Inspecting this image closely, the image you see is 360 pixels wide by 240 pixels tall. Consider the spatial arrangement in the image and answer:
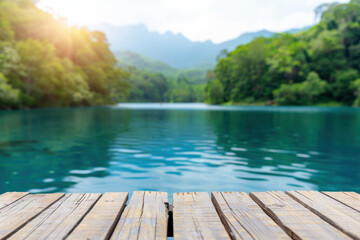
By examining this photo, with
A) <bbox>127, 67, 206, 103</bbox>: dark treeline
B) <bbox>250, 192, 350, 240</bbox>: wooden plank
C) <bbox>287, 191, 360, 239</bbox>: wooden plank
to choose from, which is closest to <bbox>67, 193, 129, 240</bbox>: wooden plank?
<bbox>250, 192, 350, 240</bbox>: wooden plank

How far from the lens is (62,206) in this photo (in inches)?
107

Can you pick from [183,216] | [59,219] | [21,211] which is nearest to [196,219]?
[183,216]

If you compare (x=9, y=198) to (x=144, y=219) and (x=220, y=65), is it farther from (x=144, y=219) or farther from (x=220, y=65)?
(x=220, y=65)

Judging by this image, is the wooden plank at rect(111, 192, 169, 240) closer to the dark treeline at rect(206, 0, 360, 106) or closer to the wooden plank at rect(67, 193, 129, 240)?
the wooden plank at rect(67, 193, 129, 240)

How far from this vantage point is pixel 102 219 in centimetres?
238

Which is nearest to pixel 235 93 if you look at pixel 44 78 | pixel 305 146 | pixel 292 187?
pixel 44 78

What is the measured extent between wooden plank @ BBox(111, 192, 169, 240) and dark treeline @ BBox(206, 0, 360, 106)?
71043 mm

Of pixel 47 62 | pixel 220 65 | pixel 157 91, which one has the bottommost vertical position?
pixel 47 62

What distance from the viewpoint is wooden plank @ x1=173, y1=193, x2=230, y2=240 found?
2150 millimetres

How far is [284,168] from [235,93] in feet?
283

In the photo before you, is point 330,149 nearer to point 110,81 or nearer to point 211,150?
point 211,150

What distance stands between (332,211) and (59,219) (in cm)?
258

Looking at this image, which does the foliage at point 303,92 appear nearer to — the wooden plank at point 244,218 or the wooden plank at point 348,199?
the wooden plank at point 348,199

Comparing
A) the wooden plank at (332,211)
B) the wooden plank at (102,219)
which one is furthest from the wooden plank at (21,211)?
the wooden plank at (332,211)
